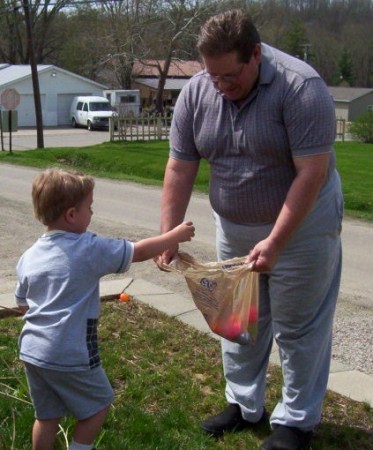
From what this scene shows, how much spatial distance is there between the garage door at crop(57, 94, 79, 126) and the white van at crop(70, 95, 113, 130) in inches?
90.1

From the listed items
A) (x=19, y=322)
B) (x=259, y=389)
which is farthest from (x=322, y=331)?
(x=19, y=322)

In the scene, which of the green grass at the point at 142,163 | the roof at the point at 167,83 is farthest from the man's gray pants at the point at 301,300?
the roof at the point at 167,83

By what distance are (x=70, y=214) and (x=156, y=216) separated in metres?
8.94

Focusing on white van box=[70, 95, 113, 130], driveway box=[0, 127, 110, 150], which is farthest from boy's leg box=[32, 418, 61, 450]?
white van box=[70, 95, 113, 130]

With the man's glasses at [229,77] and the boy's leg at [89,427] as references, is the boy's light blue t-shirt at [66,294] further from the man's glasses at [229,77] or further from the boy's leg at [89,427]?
the man's glasses at [229,77]

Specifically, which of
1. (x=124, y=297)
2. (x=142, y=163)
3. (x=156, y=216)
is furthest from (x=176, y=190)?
(x=142, y=163)

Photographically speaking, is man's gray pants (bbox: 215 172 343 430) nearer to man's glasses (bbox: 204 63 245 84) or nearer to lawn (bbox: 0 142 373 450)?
lawn (bbox: 0 142 373 450)

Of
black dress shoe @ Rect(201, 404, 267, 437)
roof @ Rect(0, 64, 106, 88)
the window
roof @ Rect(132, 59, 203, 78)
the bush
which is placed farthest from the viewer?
roof @ Rect(132, 59, 203, 78)

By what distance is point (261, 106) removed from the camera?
2.98 metres

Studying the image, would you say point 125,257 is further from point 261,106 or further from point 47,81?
point 47,81

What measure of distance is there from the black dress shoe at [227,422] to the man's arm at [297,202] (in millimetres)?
962

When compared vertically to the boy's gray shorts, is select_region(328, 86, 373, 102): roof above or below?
above

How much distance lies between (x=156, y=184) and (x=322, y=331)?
12.9 m

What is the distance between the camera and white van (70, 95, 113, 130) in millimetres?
44906
